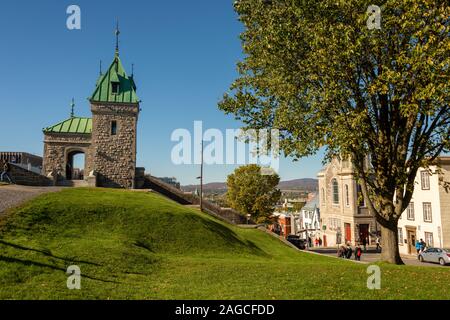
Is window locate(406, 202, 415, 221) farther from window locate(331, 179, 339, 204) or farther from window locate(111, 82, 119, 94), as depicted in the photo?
window locate(111, 82, 119, 94)

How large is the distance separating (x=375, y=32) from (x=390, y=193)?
713 cm

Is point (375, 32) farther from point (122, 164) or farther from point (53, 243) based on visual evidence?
point (122, 164)

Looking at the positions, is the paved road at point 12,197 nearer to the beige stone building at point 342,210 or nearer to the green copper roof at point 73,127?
the green copper roof at point 73,127

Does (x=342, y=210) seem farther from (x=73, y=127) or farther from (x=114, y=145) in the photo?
(x=73, y=127)

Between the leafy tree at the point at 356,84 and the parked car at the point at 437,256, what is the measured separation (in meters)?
15.0

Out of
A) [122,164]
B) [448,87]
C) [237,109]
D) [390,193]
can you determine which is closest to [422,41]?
[448,87]

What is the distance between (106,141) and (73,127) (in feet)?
20.5

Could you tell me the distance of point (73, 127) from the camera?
121ft

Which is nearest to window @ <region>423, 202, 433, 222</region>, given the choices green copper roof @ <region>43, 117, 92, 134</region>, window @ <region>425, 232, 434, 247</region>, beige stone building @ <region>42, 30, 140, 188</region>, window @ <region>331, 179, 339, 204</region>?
window @ <region>425, 232, 434, 247</region>

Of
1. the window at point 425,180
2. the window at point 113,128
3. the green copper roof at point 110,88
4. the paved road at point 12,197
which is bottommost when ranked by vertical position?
the paved road at point 12,197

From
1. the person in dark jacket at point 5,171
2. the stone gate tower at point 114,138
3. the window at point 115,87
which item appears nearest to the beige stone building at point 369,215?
the stone gate tower at point 114,138

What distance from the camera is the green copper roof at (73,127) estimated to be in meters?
36.0
